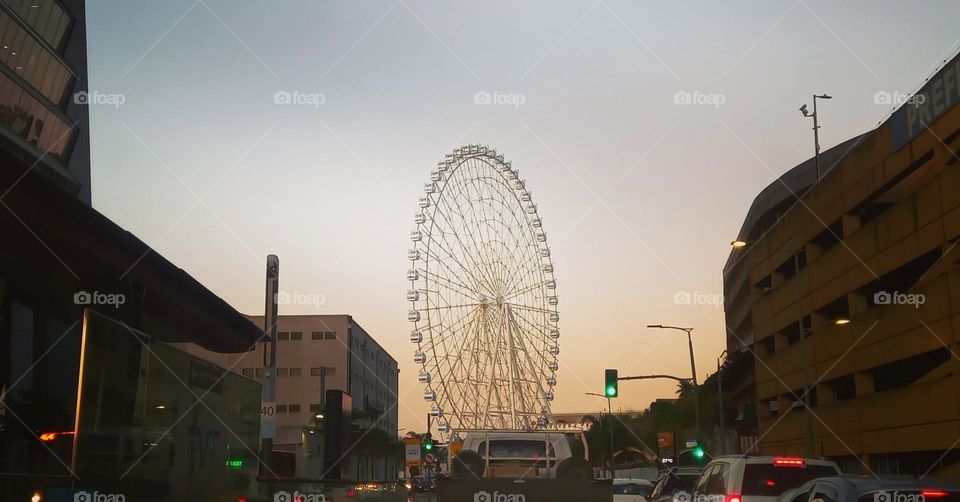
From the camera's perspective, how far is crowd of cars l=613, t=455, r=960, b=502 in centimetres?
906

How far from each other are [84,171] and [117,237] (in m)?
36.8

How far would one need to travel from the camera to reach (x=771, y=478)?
13555mm

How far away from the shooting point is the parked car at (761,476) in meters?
13.3

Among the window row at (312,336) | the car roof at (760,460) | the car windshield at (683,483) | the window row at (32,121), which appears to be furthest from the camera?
the window row at (312,336)

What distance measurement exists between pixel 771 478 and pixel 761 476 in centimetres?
15

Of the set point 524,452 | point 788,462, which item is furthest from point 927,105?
point 788,462

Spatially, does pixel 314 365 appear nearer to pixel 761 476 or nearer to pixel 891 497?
pixel 761 476

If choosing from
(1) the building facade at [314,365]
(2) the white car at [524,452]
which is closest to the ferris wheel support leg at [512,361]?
(2) the white car at [524,452]

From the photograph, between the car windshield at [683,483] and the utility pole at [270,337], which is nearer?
the car windshield at [683,483]

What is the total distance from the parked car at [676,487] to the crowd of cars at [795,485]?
2cm

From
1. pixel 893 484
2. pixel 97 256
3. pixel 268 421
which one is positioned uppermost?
pixel 97 256

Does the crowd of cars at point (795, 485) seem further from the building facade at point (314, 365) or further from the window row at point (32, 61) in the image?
the building facade at point (314, 365)

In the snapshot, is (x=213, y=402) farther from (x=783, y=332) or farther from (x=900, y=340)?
(x=783, y=332)

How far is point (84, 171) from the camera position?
53.4m
